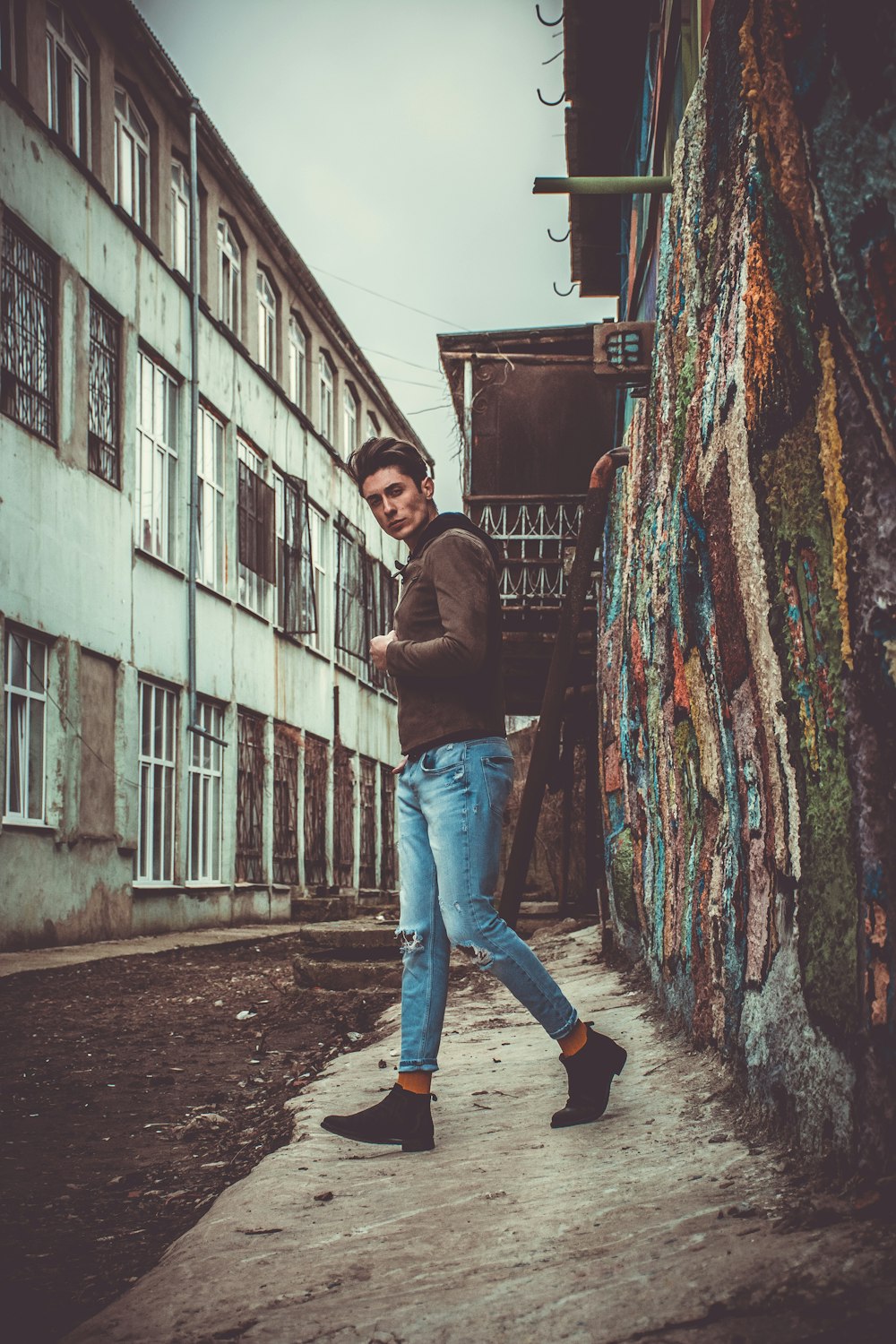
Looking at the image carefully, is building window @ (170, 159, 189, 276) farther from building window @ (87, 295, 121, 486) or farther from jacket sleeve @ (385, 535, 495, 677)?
jacket sleeve @ (385, 535, 495, 677)

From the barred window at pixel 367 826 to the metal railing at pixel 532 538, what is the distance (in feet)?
40.0

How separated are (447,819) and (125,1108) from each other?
6.30 feet

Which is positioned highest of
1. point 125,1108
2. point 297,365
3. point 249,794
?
point 297,365

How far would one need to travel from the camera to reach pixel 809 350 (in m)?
2.43

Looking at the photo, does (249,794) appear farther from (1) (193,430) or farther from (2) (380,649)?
(2) (380,649)

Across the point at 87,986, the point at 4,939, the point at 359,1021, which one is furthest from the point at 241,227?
the point at 359,1021

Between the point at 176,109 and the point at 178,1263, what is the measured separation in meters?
14.9

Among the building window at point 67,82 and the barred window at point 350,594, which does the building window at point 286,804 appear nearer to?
the barred window at point 350,594

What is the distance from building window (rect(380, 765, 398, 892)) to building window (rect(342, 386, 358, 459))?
606cm

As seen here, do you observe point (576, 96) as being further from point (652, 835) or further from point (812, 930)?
point (812, 930)

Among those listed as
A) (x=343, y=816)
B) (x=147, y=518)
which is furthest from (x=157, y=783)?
(x=343, y=816)

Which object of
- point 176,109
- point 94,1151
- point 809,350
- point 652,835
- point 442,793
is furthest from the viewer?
point 176,109

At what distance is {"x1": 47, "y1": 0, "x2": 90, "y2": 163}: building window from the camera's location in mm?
12172

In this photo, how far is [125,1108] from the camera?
4559 mm
